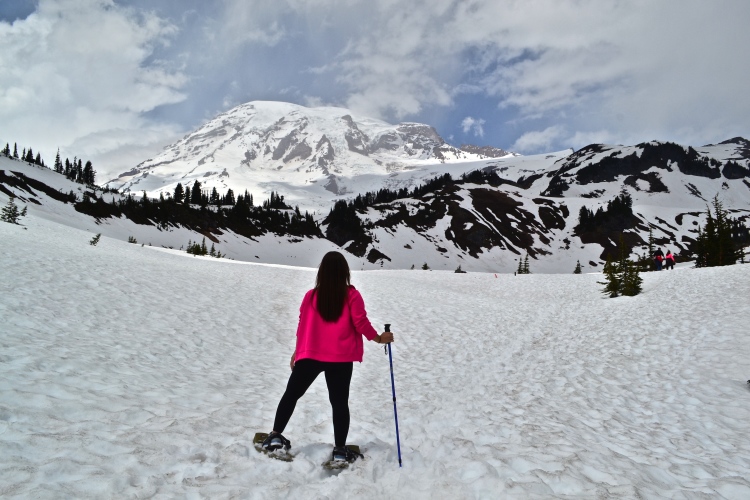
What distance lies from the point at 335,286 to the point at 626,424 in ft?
20.7

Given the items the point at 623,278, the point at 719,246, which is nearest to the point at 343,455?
the point at 623,278

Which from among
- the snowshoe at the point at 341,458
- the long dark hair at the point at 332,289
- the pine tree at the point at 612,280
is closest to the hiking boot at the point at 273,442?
the snowshoe at the point at 341,458

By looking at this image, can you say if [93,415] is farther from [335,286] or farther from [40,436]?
[335,286]

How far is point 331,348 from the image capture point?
4914 mm

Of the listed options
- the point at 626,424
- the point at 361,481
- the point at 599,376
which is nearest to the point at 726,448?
the point at 626,424

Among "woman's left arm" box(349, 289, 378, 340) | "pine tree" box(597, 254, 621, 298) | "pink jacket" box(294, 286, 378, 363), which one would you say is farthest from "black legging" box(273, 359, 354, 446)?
"pine tree" box(597, 254, 621, 298)

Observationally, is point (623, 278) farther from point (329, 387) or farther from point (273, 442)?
point (273, 442)

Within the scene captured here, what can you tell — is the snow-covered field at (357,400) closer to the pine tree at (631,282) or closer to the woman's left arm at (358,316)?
the woman's left arm at (358,316)

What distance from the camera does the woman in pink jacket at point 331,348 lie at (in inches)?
194

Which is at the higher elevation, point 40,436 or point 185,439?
point 40,436

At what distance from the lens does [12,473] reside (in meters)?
3.43

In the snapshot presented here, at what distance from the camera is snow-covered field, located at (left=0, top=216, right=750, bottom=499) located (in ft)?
14.2

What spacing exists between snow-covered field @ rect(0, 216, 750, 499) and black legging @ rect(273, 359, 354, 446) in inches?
20.3

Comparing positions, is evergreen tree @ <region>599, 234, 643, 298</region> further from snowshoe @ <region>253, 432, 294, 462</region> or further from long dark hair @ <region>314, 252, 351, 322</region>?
snowshoe @ <region>253, 432, 294, 462</region>
